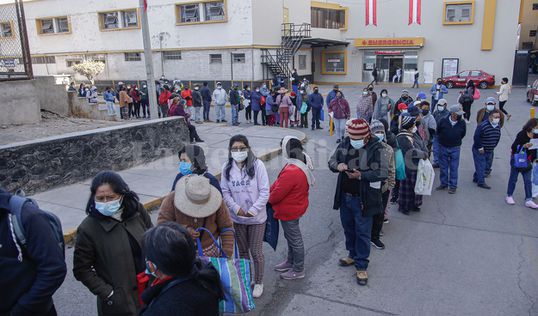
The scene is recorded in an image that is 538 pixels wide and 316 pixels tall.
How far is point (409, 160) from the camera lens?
6.92 m

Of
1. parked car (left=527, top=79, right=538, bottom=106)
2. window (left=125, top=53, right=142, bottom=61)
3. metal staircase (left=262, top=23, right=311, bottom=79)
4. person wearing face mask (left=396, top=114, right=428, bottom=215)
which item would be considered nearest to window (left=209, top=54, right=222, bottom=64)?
metal staircase (left=262, top=23, right=311, bottom=79)

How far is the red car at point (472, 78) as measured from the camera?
30.7 metres

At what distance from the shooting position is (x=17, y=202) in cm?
256

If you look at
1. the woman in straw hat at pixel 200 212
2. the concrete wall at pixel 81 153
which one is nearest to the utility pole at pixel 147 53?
the concrete wall at pixel 81 153

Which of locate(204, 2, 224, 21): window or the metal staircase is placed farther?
the metal staircase

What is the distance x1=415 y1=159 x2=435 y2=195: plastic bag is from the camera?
682 centimetres

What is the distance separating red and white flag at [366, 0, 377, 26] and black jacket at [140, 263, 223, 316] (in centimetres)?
3576

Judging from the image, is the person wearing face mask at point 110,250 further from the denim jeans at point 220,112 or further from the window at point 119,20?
the window at point 119,20

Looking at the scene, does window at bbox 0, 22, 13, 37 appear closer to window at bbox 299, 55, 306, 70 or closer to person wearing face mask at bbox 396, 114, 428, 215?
person wearing face mask at bbox 396, 114, 428, 215

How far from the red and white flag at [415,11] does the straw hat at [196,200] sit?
3379 centimetres

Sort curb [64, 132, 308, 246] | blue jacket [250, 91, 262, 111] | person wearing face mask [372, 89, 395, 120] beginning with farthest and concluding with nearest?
blue jacket [250, 91, 262, 111] < person wearing face mask [372, 89, 395, 120] < curb [64, 132, 308, 246]

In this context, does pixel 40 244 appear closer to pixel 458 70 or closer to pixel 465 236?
pixel 465 236

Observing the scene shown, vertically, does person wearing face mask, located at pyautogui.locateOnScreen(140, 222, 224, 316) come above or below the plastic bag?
above

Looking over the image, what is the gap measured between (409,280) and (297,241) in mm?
1386
